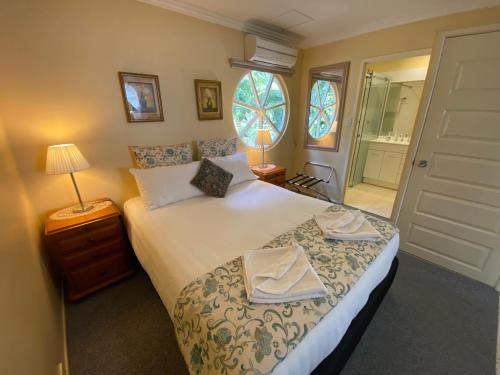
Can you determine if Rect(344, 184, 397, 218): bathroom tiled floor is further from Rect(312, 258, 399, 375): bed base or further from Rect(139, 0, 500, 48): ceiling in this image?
Rect(139, 0, 500, 48): ceiling

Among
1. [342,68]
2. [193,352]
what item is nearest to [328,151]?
[342,68]

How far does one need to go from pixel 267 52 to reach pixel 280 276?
264 cm

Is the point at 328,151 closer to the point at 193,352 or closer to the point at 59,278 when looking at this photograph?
the point at 193,352

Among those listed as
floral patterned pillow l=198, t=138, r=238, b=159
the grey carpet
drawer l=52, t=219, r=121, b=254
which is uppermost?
floral patterned pillow l=198, t=138, r=238, b=159

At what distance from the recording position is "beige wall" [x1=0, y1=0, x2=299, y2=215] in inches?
58.2

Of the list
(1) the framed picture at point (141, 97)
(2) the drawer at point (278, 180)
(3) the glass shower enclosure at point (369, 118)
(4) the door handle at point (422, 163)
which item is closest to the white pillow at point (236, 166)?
(2) the drawer at point (278, 180)

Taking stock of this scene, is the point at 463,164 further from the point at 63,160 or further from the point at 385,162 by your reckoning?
the point at 63,160

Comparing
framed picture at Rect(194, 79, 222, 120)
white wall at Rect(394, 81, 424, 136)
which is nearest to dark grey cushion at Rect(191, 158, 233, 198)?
framed picture at Rect(194, 79, 222, 120)

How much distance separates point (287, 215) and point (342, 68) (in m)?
2.35

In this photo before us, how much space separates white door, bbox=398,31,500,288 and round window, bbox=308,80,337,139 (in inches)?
53.1

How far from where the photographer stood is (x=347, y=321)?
1.00 metres

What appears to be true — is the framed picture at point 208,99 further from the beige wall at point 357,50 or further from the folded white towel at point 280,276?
the folded white towel at point 280,276

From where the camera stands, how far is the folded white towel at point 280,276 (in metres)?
0.93

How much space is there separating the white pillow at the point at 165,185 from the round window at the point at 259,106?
3.90ft
